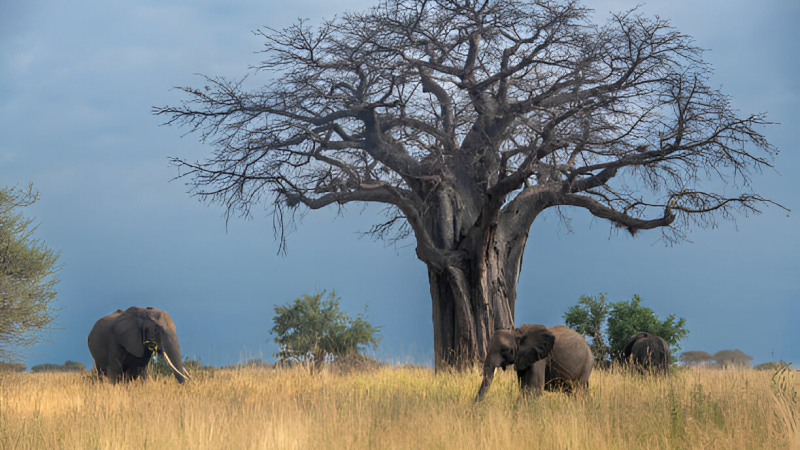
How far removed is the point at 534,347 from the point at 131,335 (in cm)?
856

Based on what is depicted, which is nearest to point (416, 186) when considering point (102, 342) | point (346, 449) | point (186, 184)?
point (186, 184)

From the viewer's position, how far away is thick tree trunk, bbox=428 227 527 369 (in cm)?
1456

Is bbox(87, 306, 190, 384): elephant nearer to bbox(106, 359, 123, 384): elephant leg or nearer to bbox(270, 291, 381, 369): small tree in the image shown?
bbox(106, 359, 123, 384): elephant leg

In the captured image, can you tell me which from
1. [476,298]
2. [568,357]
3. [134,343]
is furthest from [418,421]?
[134,343]

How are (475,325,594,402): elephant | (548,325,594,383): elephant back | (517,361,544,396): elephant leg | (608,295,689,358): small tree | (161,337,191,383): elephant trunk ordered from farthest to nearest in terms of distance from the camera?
1. (608,295,689,358): small tree
2. (161,337,191,383): elephant trunk
3. (548,325,594,383): elephant back
4. (517,361,544,396): elephant leg
5. (475,325,594,402): elephant

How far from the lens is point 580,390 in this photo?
9.74 m

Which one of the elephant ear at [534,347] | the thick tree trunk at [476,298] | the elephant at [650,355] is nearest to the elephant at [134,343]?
the thick tree trunk at [476,298]

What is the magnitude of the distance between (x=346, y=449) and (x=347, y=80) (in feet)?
31.8

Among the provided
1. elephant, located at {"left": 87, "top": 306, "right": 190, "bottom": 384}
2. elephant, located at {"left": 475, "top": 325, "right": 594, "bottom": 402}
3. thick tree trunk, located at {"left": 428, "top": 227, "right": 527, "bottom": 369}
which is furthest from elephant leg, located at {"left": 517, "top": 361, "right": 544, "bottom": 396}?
elephant, located at {"left": 87, "top": 306, "right": 190, "bottom": 384}

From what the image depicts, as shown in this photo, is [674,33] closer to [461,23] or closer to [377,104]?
[461,23]

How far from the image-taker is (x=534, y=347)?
331 inches

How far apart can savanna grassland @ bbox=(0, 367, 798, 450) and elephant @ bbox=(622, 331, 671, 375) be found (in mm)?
2360

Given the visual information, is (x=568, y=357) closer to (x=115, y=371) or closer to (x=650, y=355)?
(x=650, y=355)

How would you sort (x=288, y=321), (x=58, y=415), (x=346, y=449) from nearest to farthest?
(x=346, y=449)
(x=58, y=415)
(x=288, y=321)
